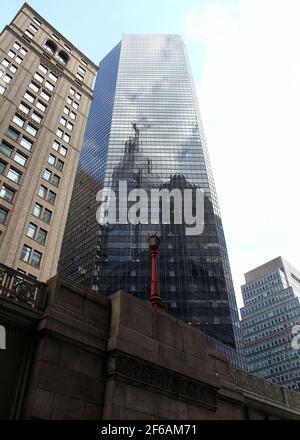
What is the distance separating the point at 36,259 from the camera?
42.2 metres

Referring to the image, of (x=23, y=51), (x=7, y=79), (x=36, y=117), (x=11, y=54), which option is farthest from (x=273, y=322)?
(x=11, y=54)

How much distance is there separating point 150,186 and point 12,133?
261ft

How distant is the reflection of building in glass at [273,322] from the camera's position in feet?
434

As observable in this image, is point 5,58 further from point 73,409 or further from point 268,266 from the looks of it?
point 268,266

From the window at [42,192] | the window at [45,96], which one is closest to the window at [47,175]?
the window at [42,192]

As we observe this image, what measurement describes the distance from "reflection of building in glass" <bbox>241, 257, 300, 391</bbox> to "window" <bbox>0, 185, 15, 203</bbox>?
106880mm

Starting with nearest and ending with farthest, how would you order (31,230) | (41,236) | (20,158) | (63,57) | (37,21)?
1. (31,230)
2. (41,236)
3. (20,158)
4. (37,21)
5. (63,57)

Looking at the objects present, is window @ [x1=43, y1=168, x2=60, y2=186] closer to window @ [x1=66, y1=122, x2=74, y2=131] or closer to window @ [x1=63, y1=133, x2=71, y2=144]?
window @ [x1=63, y1=133, x2=71, y2=144]

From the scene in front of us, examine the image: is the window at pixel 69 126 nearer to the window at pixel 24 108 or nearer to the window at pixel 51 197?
the window at pixel 24 108

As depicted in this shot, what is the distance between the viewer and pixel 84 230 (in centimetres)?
12025

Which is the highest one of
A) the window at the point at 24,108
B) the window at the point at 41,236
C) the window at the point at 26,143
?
the window at the point at 24,108

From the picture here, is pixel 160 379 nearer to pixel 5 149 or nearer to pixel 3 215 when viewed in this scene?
pixel 3 215

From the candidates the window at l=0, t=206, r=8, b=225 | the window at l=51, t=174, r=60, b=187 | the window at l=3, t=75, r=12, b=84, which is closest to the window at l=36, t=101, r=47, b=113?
the window at l=3, t=75, r=12, b=84

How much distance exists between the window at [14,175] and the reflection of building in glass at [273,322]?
10653 centimetres
